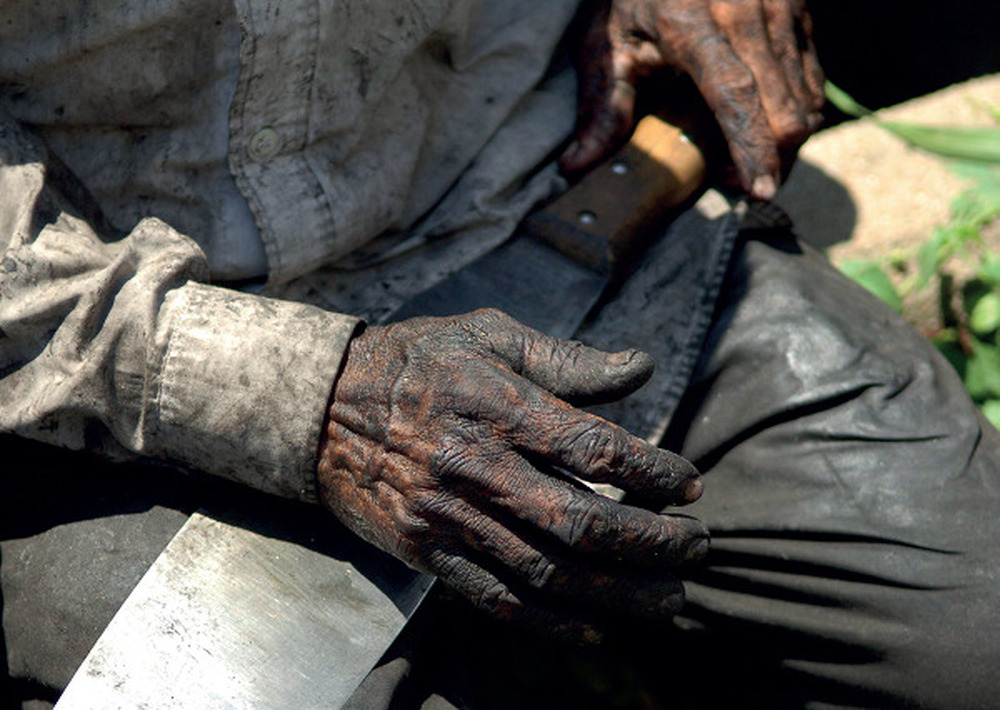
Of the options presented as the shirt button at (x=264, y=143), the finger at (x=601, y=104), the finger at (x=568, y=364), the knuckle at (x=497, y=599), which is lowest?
the knuckle at (x=497, y=599)

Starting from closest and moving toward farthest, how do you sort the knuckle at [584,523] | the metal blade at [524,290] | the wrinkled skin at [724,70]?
1. the knuckle at [584,523]
2. the metal blade at [524,290]
3. the wrinkled skin at [724,70]

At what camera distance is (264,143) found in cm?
140

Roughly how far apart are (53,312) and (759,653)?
3.67 ft

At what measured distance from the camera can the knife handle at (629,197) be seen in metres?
1.58

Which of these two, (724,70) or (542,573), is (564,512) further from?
(724,70)

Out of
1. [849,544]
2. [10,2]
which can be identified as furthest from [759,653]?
[10,2]

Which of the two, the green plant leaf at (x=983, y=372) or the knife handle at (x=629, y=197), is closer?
the knife handle at (x=629, y=197)

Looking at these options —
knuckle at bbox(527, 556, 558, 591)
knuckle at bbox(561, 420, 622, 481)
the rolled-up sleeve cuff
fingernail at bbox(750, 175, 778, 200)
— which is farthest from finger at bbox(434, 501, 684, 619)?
fingernail at bbox(750, 175, 778, 200)

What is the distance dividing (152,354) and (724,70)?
104 centimetres

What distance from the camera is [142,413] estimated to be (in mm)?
1240

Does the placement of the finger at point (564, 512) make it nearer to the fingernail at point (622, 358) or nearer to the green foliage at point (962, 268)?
the fingernail at point (622, 358)

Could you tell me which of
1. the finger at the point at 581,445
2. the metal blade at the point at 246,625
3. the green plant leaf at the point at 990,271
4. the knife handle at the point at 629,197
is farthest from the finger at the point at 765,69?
the metal blade at the point at 246,625

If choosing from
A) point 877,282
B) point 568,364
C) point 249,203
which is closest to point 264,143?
point 249,203

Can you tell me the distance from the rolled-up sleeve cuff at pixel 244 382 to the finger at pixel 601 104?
0.67 meters
